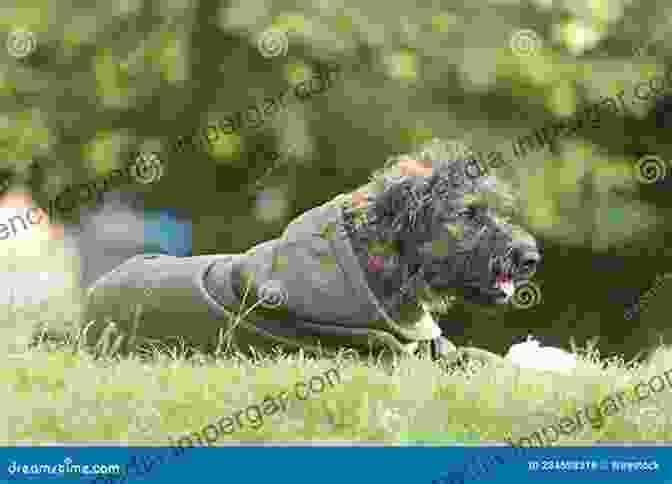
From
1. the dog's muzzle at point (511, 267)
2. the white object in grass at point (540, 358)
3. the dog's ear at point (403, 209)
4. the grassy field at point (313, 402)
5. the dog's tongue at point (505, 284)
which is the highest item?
the dog's ear at point (403, 209)

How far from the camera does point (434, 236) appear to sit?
16.8 feet

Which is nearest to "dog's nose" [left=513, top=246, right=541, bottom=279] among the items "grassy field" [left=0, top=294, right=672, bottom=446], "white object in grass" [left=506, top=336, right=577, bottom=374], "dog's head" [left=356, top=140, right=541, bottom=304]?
"dog's head" [left=356, top=140, right=541, bottom=304]

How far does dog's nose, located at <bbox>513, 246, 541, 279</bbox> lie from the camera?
5.14 m

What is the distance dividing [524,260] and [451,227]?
374 millimetres

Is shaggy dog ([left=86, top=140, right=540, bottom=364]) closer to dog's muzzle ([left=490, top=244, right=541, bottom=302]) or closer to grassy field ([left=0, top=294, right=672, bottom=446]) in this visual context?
dog's muzzle ([left=490, top=244, right=541, bottom=302])

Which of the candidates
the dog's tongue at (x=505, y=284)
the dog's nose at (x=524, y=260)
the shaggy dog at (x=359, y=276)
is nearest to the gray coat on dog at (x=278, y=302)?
the shaggy dog at (x=359, y=276)

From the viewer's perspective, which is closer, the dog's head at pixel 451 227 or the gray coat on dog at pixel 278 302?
the gray coat on dog at pixel 278 302

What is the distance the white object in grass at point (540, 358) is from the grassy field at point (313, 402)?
481 millimetres

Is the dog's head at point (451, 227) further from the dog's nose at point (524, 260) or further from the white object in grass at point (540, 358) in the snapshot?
the white object in grass at point (540, 358)

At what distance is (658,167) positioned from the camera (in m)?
7.48

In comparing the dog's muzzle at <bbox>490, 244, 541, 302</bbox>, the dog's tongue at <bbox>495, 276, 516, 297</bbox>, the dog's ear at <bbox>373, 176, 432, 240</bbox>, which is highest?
the dog's ear at <bbox>373, 176, 432, 240</bbox>

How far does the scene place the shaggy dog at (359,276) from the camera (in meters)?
4.90

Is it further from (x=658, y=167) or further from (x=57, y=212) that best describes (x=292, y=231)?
(x=658, y=167)

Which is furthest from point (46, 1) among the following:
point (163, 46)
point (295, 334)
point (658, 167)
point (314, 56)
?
point (658, 167)
